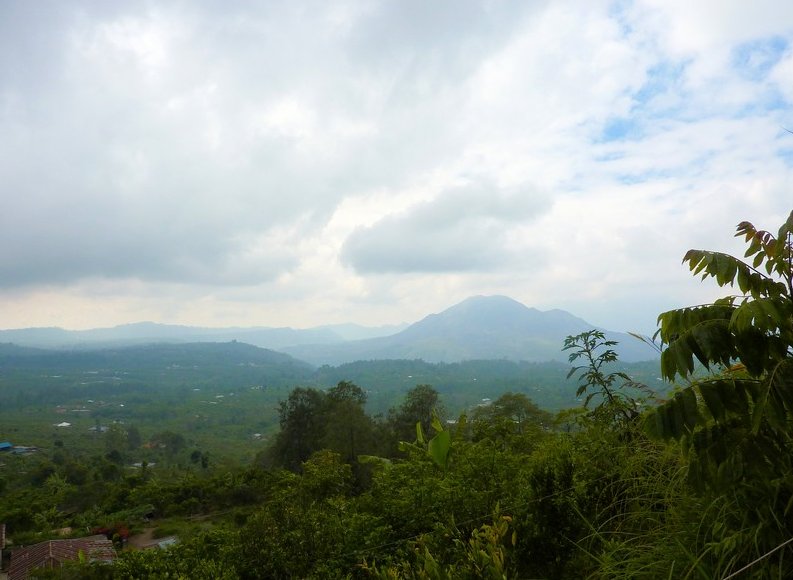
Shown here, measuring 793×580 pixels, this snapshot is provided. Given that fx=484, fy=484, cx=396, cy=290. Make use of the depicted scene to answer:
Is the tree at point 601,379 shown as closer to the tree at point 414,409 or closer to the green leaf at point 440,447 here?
the green leaf at point 440,447

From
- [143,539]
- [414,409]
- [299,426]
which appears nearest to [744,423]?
[143,539]

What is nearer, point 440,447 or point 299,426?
point 440,447

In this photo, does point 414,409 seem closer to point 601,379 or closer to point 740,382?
point 601,379

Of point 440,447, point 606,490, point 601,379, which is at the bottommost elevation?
point 606,490

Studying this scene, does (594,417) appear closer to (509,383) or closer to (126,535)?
(126,535)

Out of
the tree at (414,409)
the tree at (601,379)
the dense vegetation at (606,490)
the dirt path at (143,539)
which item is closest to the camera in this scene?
the dense vegetation at (606,490)

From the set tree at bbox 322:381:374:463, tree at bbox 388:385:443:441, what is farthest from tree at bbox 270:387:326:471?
tree at bbox 388:385:443:441

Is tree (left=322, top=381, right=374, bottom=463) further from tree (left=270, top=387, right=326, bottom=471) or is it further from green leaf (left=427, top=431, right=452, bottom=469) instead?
green leaf (left=427, top=431, right=452, bottom=469)

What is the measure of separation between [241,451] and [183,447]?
10720mm

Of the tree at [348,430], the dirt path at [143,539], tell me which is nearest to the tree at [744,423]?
the dirt path at [143,539]

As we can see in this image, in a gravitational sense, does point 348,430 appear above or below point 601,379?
below

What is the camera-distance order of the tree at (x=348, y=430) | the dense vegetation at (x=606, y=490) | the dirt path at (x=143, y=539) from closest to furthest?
1. the dense vegetation at (x=606, y=490)
2. the dirt path at (x=143, y=539)
3. the tree at (x=348, y=430)

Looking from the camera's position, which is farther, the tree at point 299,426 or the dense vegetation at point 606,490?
the tree at point 299,426

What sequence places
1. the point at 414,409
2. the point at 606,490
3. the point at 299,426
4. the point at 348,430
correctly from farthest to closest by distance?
the point at 299,426
the point at 414,409
the point at 348,430
the point at 606,490
